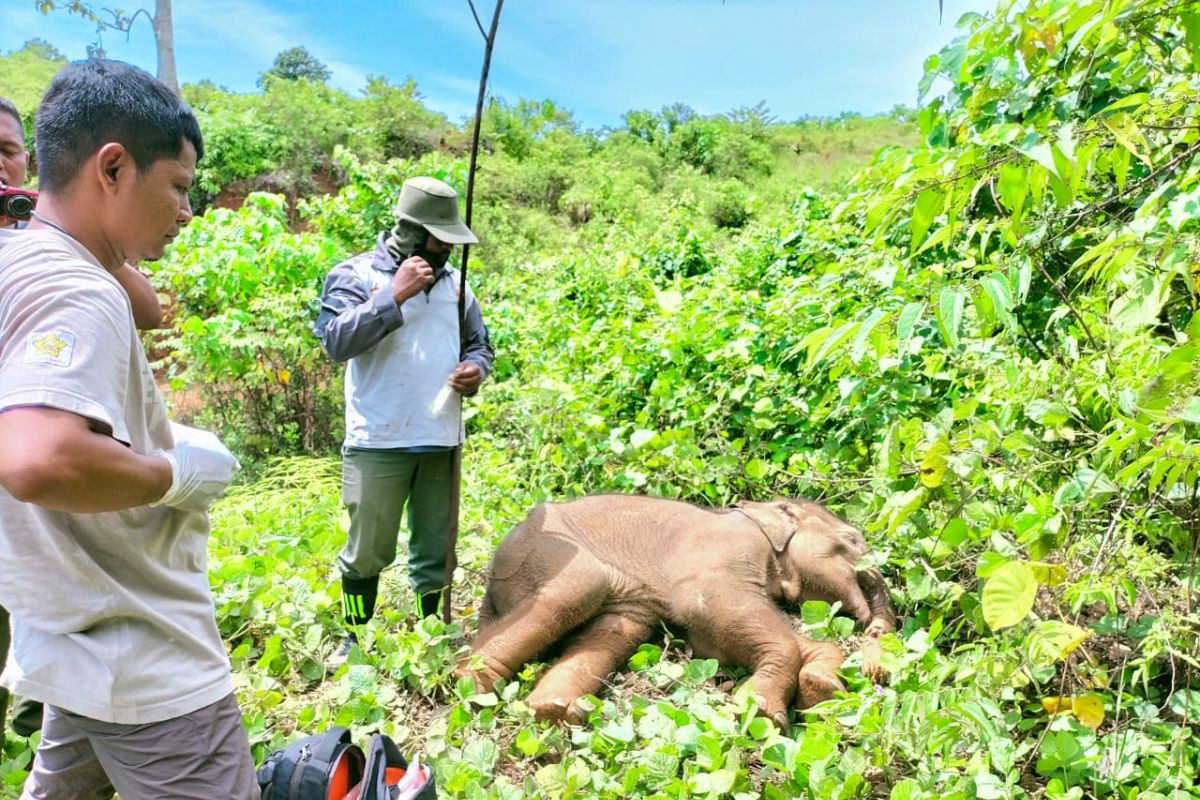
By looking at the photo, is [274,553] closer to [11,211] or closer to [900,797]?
[11,211]

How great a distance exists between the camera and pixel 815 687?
322 cm

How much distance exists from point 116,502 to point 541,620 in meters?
2.11

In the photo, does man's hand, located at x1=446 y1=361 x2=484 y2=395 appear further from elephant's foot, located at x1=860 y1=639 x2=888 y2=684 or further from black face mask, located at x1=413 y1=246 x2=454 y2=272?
elephant's foot, located at x1=860 y1=639 x2=888 y2=684

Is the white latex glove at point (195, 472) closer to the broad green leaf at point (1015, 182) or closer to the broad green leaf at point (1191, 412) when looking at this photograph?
the broad green leaf at point (1015, 182)

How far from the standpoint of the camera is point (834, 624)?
3482 mm

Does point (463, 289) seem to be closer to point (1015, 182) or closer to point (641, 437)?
point (641, 437)

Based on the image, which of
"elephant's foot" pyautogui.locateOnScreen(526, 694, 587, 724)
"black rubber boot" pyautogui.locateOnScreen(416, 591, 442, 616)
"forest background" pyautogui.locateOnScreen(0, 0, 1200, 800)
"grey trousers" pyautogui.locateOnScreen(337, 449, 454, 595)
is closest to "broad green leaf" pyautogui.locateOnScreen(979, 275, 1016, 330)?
"forest background" pyautogui.locateOnScreen(0, 0, 1200, 800)

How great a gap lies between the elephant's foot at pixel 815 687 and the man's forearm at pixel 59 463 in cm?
245

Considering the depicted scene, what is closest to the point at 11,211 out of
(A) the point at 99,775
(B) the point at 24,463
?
(B) the point at 24,463

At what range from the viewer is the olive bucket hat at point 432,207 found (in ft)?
12.2

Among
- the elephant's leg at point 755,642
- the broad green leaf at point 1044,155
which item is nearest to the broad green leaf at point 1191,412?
the broad green leaf at point 1044,155

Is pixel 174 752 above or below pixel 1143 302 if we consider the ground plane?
below

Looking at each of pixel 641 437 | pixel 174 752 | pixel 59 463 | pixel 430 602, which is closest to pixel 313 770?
pixel 174 752

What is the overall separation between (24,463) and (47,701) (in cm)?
63
